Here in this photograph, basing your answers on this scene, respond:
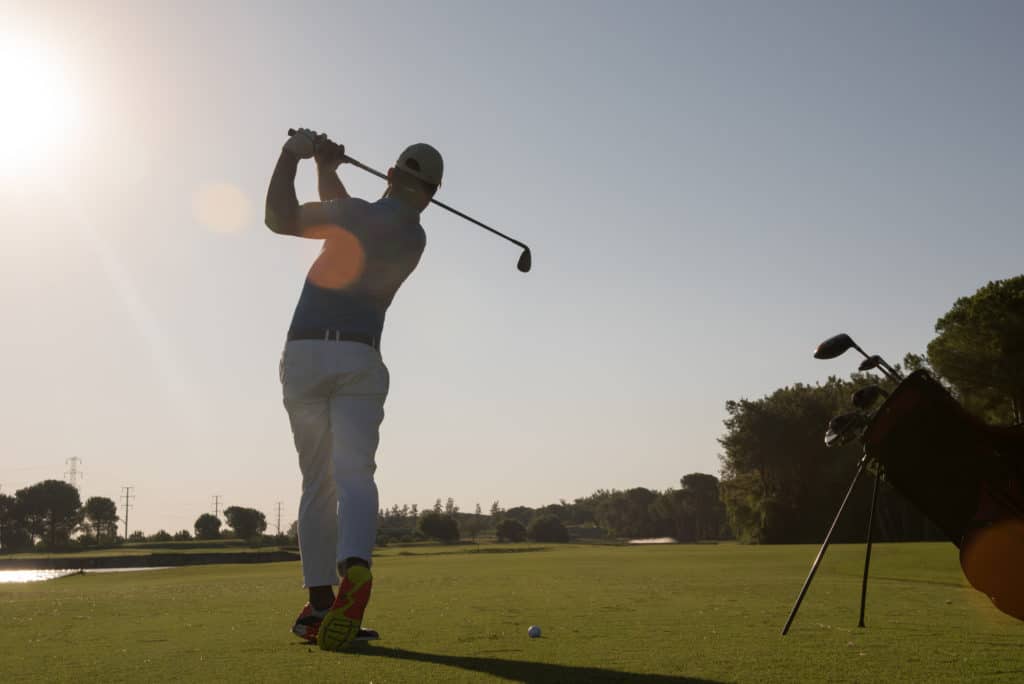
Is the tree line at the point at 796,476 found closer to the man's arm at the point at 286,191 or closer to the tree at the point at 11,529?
the man's arm at the point at 286,191

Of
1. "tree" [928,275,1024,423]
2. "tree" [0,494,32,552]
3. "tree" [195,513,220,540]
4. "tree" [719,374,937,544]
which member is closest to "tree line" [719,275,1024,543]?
"tree" [719,374,937,544]

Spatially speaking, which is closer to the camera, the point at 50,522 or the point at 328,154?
the point at 328,154

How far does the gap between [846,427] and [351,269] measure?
358 cm

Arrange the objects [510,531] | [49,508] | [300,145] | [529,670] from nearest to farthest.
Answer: [529,670] < [300,145] < [510,531] < [49,508]

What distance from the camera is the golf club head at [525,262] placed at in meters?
8.23

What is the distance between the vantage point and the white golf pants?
5750mm

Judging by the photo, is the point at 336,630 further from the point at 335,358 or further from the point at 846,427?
the point at 846,427

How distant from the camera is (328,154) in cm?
659

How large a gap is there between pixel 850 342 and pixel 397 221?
3.36 metres

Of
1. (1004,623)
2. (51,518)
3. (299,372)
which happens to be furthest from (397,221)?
(51,518)

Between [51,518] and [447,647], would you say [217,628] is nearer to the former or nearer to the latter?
[447,647]

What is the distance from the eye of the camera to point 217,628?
266 inches

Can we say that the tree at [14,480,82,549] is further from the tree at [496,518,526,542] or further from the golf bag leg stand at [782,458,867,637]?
the golf bag leg stand at [782,458,867,637]

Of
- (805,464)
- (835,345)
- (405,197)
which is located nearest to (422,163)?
(405,197)
